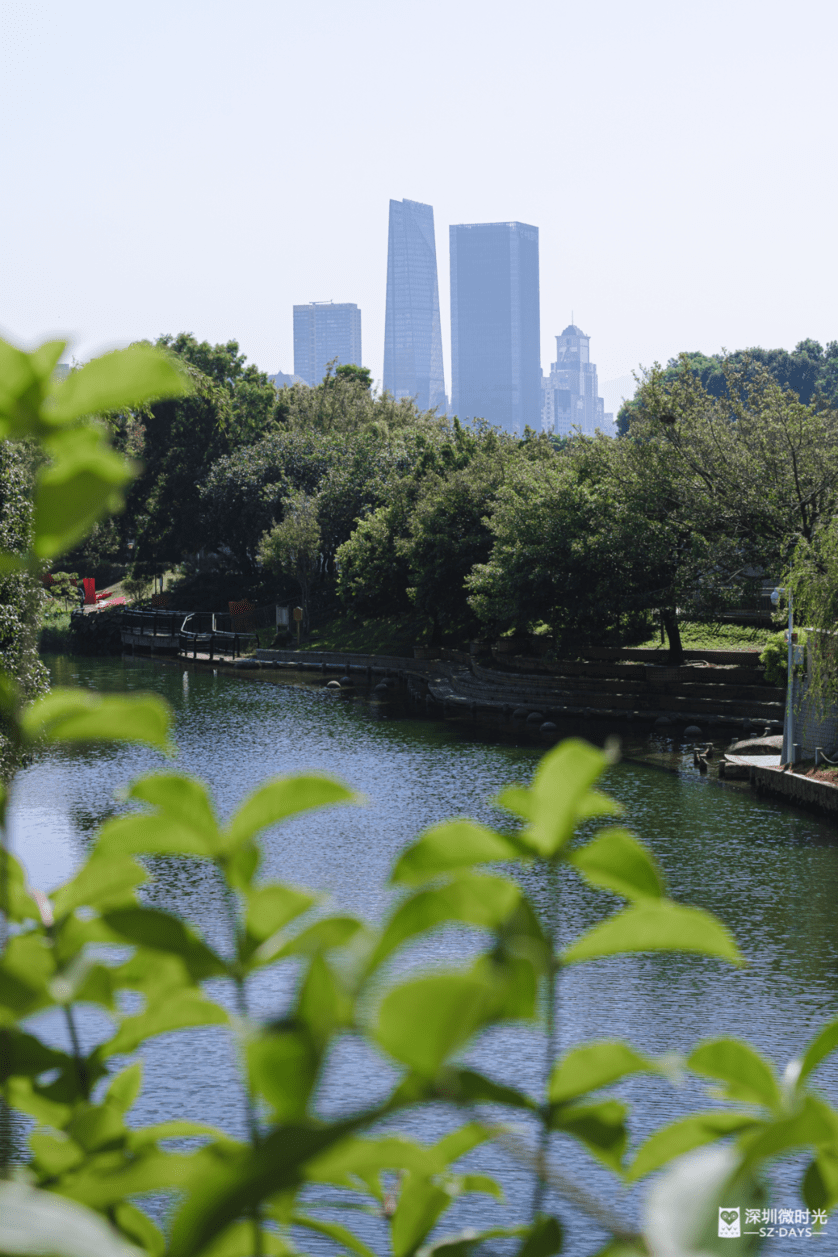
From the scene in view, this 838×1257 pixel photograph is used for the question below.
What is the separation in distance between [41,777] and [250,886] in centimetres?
2274

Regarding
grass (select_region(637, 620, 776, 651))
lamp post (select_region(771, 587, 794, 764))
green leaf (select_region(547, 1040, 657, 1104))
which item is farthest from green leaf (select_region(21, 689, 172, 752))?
grass (select_region(637, 620, 776, 651))

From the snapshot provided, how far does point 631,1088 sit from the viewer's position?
944cm

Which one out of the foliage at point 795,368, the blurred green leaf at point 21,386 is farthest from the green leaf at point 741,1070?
the foliage at point 795,368

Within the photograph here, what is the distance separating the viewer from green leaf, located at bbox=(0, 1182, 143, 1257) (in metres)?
0.50

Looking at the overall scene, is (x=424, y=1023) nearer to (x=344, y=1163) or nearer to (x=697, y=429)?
(x=344, y=1163)

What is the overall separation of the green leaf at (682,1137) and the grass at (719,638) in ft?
93.0

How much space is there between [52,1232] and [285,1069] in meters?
0.13

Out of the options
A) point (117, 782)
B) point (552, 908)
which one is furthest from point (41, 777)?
point (552, 908)

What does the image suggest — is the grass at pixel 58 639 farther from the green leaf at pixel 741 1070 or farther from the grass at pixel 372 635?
the green leaf at pixel 741 1070

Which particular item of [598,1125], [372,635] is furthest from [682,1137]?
[372,635]

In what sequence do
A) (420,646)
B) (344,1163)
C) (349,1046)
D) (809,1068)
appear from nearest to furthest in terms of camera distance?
(344,1163), (809,1068), (349,1046), (420,646)

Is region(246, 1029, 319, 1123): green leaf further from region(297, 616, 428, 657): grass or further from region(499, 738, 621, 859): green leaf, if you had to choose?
region(297, 616, 428, 657): grass

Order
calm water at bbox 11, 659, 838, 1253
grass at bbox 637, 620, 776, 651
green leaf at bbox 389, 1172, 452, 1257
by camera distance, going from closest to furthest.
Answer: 1. green leaf at bbox 389, 1172, 452, 1257
2. calm water at bbox 11, 659, 838, 1253
3. grass at bbox 637, 620, 776, 651

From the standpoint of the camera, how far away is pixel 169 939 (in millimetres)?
701
